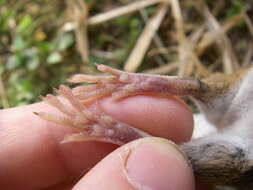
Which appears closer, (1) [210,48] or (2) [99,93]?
(2) [99,93]

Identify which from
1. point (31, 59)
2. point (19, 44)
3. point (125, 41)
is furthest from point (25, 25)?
point (125, 41)

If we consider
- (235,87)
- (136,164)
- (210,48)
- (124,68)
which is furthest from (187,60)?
(136,164)

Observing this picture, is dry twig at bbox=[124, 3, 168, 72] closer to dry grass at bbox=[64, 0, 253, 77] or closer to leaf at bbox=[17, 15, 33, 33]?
dry grass at bbox=[64, 0, 253, 77]

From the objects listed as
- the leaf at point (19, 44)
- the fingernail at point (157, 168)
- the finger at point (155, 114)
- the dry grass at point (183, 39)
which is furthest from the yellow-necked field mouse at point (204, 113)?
the leaf at point (19, 44)

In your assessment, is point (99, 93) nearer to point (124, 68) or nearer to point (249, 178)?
point (249, 178)

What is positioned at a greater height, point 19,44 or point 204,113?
point 19,44

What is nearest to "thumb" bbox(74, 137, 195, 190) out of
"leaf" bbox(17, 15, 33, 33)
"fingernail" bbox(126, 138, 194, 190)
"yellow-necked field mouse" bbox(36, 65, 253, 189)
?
"fingernail" bbox(126, 138, 194, 190)

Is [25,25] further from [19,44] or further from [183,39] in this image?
[183,39]
